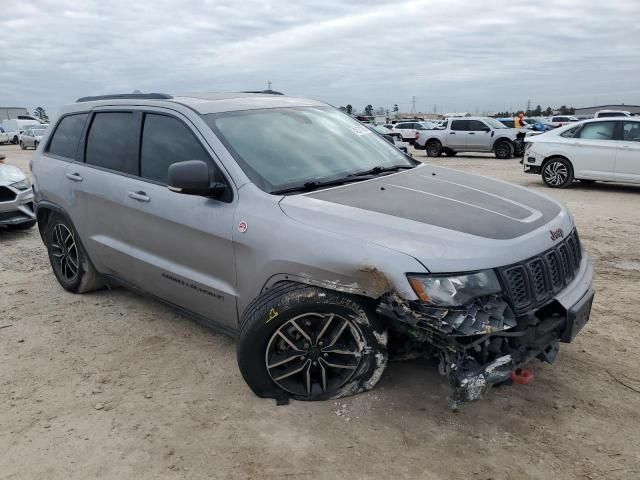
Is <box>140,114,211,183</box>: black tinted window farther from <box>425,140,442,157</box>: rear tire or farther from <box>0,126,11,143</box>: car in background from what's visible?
<box>0,126,11,143</box>: car in background

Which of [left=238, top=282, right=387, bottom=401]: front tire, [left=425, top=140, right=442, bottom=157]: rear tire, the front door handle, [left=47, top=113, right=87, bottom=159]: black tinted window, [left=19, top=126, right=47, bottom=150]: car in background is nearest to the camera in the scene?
[left=238, top=282, right=387, bottom=401]: front tire

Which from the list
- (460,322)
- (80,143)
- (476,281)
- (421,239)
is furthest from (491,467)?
(80,143)

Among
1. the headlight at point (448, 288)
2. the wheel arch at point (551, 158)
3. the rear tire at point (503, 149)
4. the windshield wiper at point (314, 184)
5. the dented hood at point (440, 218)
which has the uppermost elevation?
the windshield wiper at point (314, 184)

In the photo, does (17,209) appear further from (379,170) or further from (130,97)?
(379,170)

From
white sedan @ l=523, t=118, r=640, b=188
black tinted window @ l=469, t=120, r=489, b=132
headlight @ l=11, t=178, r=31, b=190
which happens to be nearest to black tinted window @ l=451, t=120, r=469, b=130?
black tinted window @ l=469, t=120, r=489, b=132

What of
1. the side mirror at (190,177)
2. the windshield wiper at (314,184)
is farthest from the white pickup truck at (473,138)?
the side mirror at (190,177)

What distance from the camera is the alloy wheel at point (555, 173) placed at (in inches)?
459

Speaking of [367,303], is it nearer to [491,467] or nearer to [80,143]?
[491,467]

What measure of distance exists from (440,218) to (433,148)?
20427 millimetres

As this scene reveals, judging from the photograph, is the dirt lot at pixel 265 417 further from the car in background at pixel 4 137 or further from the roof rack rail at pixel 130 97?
the car in background at pixel 4 137

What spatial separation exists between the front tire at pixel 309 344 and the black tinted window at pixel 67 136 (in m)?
2.71

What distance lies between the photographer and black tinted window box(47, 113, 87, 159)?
188 inches

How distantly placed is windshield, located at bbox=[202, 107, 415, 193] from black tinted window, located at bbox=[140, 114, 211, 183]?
0.19 m

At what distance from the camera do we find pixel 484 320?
2.61m
